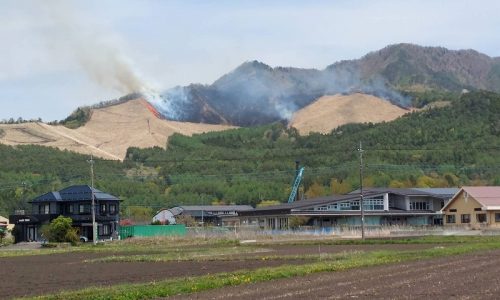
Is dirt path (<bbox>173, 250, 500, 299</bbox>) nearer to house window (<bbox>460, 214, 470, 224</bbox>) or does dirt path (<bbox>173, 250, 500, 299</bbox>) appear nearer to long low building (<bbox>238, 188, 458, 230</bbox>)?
house window (<bbox>460, 214, 470, 224</bbox>)

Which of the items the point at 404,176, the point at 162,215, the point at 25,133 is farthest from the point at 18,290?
the point at 25,133

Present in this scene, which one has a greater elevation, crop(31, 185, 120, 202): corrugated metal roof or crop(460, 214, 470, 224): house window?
crop(31, 185, 120, 202): corrugated metal roof

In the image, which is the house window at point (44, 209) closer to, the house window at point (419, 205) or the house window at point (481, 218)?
the house window at point (419, 205)

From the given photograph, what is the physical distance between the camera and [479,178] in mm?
108625

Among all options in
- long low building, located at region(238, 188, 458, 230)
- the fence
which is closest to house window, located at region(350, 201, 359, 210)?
long low building, located at region(238, 188, 458, 230)

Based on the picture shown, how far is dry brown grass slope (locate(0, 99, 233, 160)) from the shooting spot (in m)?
169

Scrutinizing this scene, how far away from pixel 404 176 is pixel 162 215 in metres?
33.6

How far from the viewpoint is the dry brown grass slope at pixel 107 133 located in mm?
169375

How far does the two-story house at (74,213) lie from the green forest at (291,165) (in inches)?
1016

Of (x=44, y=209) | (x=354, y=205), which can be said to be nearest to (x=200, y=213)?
(x=44, y=209)

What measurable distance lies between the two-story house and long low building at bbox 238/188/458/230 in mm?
15087

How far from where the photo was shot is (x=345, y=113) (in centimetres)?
18238

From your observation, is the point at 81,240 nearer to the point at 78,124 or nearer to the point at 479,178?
the point at 479,178

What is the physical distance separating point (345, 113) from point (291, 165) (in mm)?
46796
